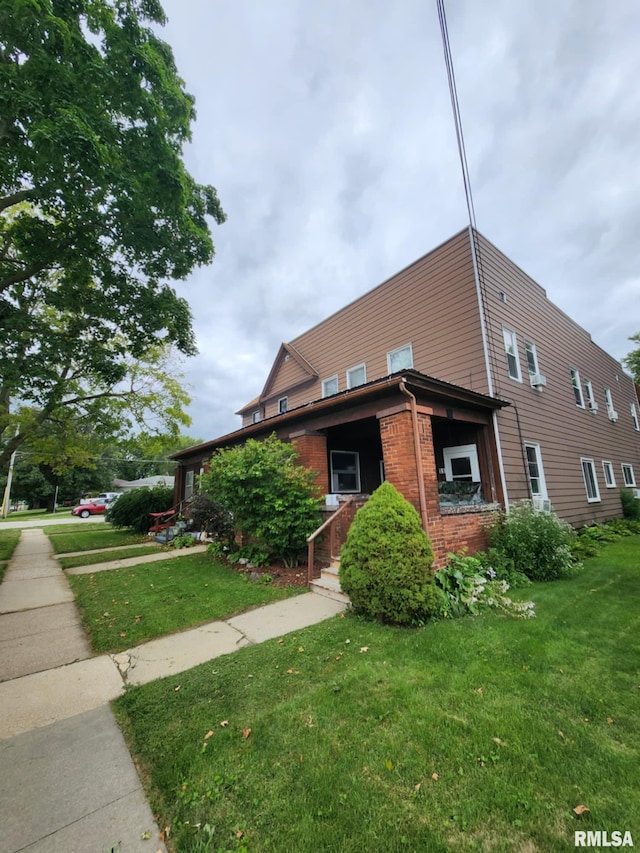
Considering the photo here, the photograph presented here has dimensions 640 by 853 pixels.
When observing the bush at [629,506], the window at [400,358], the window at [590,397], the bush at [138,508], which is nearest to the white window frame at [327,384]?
the window at [400,358]

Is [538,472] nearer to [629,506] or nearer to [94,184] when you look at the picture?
[629,506]

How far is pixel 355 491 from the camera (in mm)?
10172

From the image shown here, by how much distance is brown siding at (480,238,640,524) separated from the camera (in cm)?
852

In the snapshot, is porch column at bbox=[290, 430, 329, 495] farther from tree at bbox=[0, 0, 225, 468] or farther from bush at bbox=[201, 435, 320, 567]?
tree at bbox=[0, 0, 225, 468]

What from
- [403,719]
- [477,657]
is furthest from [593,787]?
[477,657]

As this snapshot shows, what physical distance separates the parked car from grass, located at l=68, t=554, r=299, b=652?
76.3 feet

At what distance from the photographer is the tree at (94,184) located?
16.8ft

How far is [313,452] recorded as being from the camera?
7.75 m

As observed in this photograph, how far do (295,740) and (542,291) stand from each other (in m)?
13.8

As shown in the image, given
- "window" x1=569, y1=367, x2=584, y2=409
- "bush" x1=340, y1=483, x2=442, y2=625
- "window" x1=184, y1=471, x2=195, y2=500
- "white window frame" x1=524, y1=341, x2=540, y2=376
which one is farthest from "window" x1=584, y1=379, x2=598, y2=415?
"window" x1=184, y1=471, x2=195, y2=500

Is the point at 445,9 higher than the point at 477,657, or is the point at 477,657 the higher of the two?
the point at 445,9

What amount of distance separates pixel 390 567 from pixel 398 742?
199 centimetres

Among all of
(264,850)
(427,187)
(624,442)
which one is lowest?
(264,850)

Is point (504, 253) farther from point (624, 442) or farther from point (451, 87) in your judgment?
point (624, 442)
